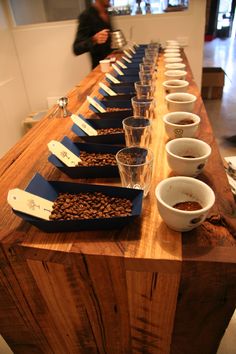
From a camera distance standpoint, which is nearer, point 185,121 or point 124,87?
point 185,121

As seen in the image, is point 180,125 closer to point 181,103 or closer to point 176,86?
point 181,103

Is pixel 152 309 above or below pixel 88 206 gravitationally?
below

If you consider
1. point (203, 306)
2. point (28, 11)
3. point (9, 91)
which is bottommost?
point (9, 91)

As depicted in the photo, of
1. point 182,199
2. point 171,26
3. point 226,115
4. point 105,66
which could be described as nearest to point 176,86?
point 182,199

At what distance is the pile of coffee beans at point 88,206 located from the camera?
61 centimetres

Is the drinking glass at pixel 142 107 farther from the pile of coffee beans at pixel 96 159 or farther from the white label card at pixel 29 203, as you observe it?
the white label card at pixel 29 203

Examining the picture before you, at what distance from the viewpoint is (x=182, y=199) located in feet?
2.07

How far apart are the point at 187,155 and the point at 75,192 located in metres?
0.35

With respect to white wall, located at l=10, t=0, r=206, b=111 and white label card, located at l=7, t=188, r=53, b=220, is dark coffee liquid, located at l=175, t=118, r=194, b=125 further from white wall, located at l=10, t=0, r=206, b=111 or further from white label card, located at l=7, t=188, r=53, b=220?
white wall, located at l=10, t=0, r=206, b=111

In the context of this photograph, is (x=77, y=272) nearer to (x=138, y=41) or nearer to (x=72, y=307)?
(x=72, y=307)

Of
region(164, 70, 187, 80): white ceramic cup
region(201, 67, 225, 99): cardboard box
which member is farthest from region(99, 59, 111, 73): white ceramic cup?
region(201, 67, 225, 99): cardboard box

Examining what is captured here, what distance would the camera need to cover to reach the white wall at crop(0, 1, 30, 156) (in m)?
3.15

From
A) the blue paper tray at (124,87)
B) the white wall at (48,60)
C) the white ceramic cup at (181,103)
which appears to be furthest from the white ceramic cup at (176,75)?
the white wall at (48,60)

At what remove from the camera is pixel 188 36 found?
3.20m
